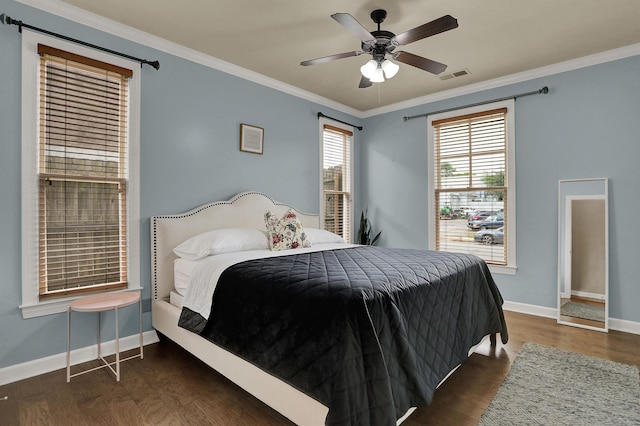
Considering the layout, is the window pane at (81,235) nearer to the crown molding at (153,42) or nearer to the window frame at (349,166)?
the crown molding at (153,42)

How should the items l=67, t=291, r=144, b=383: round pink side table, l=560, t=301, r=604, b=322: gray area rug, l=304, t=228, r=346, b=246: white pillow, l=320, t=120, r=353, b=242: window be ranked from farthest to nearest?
1. l=320, t=120, r=353, b=242: window
2. l=304, t=228, r=346, b=246: white pillow
3. l=560, t=301, r=604, b=322: gray area rug
4. l=67, t=291, r=144, b=383: round pink side table

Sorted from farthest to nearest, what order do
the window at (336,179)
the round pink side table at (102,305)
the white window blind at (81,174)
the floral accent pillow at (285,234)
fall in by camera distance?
the window at (336,179)
the floral accent pillow at (285,234)
the white window blind at (81,174)
the round pink side table at (102,305)

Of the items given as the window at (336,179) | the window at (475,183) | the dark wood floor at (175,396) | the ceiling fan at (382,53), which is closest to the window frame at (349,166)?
the window at (336,179)

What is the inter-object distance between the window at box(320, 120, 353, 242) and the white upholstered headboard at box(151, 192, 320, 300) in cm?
101

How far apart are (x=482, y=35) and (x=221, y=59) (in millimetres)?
2465

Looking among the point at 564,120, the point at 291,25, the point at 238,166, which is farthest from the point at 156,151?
the point at 564,120

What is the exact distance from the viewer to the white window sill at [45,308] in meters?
2.36

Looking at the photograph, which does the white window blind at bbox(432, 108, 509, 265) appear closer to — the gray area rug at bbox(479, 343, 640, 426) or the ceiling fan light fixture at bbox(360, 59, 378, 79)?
the gray area rug at bbox(479, 343, 640, 426)

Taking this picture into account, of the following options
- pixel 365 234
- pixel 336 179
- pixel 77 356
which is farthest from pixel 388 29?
pixel 77 356

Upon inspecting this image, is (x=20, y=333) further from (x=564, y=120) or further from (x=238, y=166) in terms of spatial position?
(x=564, y=120)

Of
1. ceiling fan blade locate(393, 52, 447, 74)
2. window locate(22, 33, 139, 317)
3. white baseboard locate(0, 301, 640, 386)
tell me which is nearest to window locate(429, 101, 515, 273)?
white baseboard locate(0, 301, 640, 386)

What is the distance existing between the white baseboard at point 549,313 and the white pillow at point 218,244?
294 cm

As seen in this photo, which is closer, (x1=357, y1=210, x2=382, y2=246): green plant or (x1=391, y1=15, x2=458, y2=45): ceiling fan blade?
(x1=391, y1=15, x2=458, y2=45): ceiling fan blade

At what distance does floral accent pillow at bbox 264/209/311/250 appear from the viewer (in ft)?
10.3
